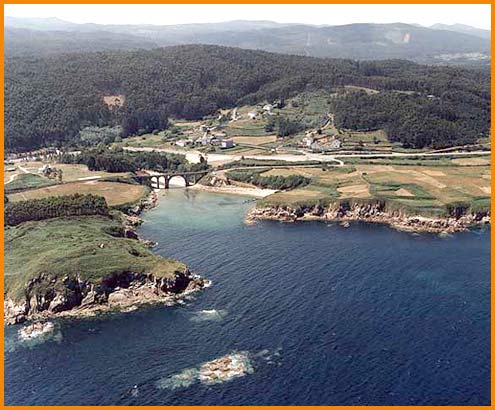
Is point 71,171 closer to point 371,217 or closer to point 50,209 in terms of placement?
point 50,209

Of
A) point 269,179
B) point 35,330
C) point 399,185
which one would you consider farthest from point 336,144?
point 35,330

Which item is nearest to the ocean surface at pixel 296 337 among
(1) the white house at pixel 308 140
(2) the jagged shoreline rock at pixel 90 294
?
(2) the jagged shoreline rock at pixel 90 294

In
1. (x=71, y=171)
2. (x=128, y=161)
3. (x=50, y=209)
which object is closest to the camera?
(x=50, y=209)

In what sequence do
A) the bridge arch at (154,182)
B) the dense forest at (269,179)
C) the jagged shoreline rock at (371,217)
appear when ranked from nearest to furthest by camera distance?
the jagged shoreline rock at (371,217), the dense forest at (269,179), the bridge arch at (154,182)

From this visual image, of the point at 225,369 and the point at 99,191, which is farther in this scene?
the point at 99,191

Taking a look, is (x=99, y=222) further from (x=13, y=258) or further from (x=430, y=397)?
(x=430, y=397)

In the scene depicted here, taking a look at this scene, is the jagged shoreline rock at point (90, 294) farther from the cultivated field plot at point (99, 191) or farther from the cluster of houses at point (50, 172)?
the cluster of houses at point (50, 172)

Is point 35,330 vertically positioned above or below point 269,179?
below
